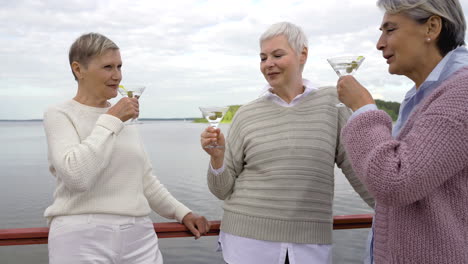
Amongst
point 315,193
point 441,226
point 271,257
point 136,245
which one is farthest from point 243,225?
point 441,226

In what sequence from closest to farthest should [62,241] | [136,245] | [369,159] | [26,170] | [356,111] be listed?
[369,159]
[356,111]
[62,241]
[136,245]
[26,170]

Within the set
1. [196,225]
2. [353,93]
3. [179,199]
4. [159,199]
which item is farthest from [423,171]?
[179,199]

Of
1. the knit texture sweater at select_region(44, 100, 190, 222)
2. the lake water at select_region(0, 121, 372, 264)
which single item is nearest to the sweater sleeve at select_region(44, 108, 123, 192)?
the knit texture sweater at select_region(44, 100, 190, 222)

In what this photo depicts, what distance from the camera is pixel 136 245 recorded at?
2.35 meters

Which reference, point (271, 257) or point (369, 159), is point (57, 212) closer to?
point (271, 257)

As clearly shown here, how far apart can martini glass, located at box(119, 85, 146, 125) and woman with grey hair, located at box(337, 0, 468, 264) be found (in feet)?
3.71

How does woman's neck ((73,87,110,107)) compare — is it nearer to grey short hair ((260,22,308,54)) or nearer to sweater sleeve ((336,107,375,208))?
grey short hair ((260,22,308,54))

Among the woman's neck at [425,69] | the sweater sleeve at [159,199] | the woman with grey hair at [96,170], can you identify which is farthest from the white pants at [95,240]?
the woman's neck at [425,69]

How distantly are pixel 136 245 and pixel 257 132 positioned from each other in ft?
2.97

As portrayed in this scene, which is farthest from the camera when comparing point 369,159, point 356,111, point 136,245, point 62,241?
point 136,245

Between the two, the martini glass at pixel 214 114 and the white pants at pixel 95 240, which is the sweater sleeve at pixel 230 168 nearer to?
the martini glass at pixel 214 114

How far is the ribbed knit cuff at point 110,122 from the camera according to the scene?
2191 millimetres

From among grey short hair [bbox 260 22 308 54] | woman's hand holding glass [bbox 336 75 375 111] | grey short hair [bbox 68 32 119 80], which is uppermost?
grey short hair [bbox 68 32 119 80]

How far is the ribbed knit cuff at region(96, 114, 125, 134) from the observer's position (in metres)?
2.19
